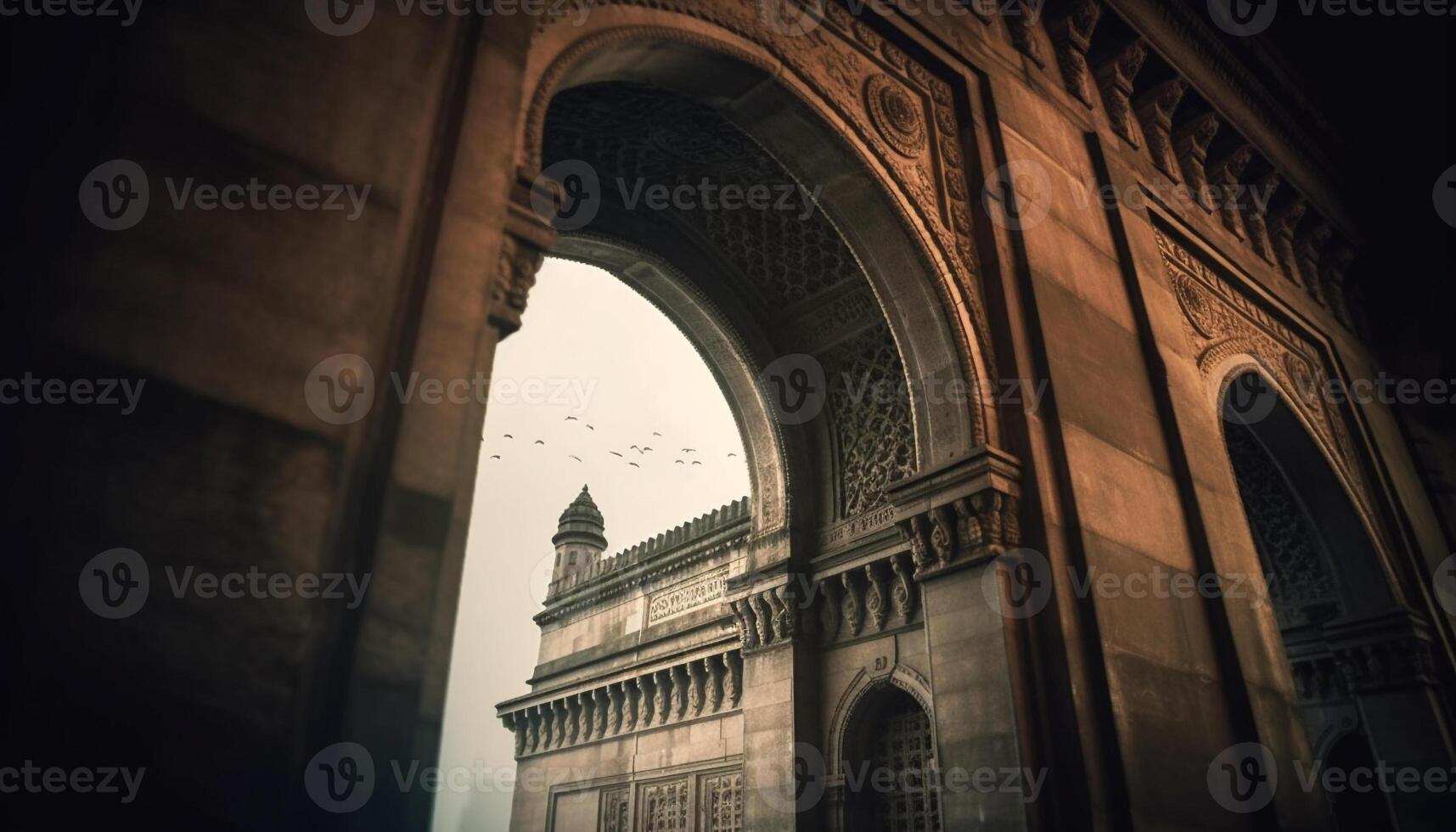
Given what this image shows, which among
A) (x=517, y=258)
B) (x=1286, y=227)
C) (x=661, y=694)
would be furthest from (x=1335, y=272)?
(x=517, y=258)

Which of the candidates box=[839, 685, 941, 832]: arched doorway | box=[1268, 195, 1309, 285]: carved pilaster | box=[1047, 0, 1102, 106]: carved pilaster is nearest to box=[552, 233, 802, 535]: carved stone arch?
box=[839, 685, 941, 832]: arched doorway

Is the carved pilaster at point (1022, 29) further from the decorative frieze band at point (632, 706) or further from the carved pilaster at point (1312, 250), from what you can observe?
the decorative frieze band at point (632, 706)

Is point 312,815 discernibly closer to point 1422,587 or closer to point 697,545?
point 697,545

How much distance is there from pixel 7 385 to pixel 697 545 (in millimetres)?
9353

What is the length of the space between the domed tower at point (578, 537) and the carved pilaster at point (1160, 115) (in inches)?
393

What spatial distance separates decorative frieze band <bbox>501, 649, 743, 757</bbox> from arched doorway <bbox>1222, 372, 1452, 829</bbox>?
532 cm

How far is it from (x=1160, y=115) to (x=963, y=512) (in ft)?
19.3

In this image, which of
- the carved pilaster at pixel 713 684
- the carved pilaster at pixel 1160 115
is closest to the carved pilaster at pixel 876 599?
the carved pilaster at pixel 713 684

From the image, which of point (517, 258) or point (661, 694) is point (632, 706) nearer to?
point (661, 694)

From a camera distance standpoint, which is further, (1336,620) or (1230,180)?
(1230,180)

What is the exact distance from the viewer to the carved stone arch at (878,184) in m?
5.14

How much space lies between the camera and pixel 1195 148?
9305mm

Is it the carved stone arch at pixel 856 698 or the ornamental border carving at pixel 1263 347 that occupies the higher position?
the ornamental border carving at pixel 1263 347

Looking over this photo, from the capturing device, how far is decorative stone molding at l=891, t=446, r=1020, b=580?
5.05m
